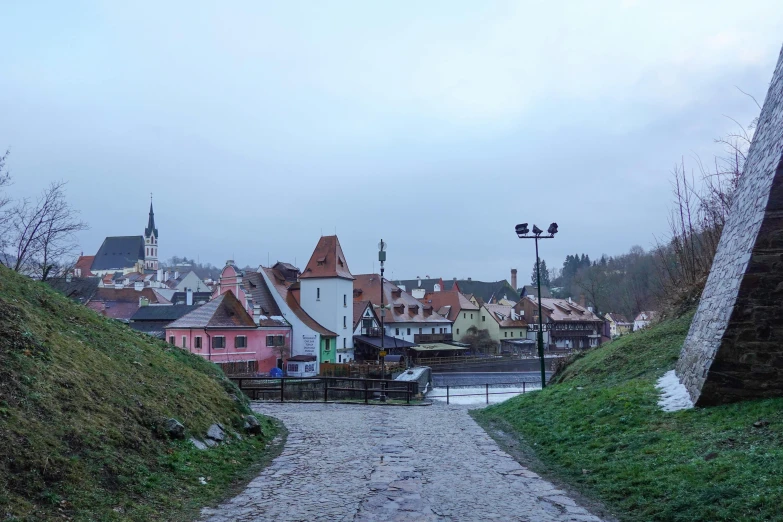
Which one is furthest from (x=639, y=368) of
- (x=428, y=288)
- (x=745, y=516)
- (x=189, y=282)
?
(x=189, y=282)

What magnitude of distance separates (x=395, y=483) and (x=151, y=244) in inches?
5307

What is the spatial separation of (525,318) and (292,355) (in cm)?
3677

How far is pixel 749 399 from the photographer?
871 centimetres

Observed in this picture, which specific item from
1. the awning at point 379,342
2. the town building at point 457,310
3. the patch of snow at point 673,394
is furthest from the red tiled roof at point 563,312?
the patch of snow at point 673,394

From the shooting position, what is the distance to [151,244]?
132 m

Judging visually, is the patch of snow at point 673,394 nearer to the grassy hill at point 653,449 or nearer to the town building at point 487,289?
the grassy hill at point 653,449

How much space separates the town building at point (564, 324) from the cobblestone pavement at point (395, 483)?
203 ft

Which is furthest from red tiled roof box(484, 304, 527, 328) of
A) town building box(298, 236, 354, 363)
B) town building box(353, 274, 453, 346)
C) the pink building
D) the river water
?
the pink building

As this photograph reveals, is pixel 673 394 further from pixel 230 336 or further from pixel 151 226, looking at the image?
pixel 151 226

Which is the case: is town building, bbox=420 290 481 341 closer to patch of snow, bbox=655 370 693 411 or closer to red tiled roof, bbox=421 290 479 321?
red tiled roof, bbox=421 290 479 321

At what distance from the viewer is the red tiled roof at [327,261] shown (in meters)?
52.0

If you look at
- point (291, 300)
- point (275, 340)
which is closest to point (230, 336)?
point (275, 340)

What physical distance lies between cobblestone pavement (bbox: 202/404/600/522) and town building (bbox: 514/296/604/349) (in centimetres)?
6184

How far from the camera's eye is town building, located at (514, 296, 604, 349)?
72188mm
